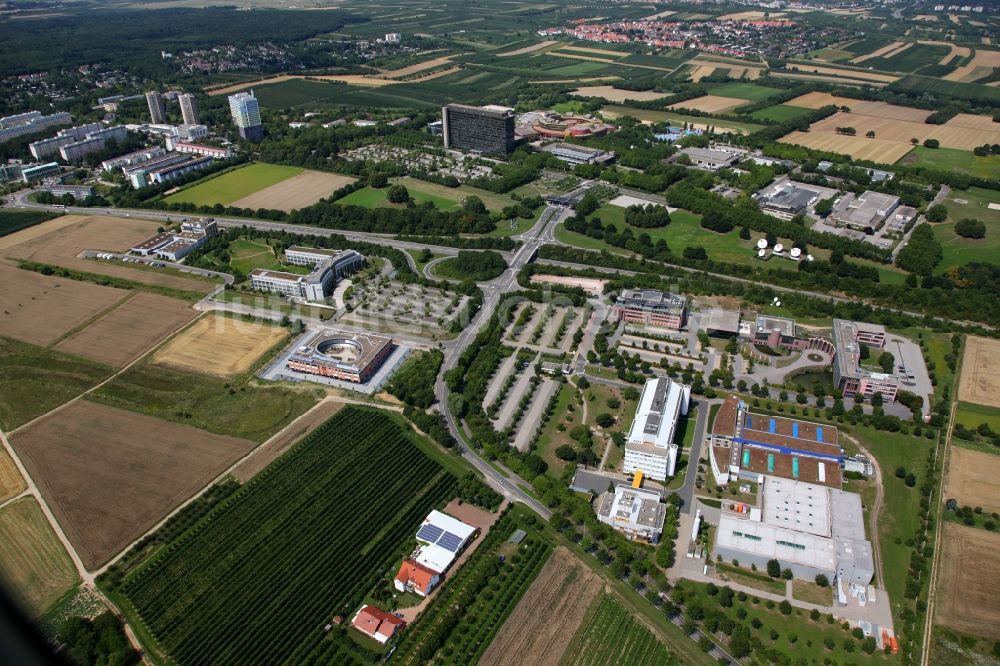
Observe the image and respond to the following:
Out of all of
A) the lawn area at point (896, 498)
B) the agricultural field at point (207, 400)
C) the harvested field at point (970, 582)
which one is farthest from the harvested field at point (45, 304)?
Result: the harvested field at point (970, 582)

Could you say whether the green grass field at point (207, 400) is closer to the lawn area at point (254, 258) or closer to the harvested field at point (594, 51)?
the lawn area at point (254, 258)

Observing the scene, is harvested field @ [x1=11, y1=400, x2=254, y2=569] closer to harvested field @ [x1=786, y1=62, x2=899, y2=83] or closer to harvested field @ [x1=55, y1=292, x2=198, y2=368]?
harvested field @ [x1=55, y1=292, x2=198, y2=368]

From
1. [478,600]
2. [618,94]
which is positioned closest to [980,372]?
[478,600]

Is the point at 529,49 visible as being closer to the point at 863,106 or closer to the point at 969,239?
the point at 863,106

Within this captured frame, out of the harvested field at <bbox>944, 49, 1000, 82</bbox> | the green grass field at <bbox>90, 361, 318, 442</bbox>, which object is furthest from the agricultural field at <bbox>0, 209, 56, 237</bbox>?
the harvested field at <bbox>944, 49, 1000, 82</bbox>

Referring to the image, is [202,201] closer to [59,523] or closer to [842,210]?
[59,523]

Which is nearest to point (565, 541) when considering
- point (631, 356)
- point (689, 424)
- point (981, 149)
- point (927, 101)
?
point (689, 424)
